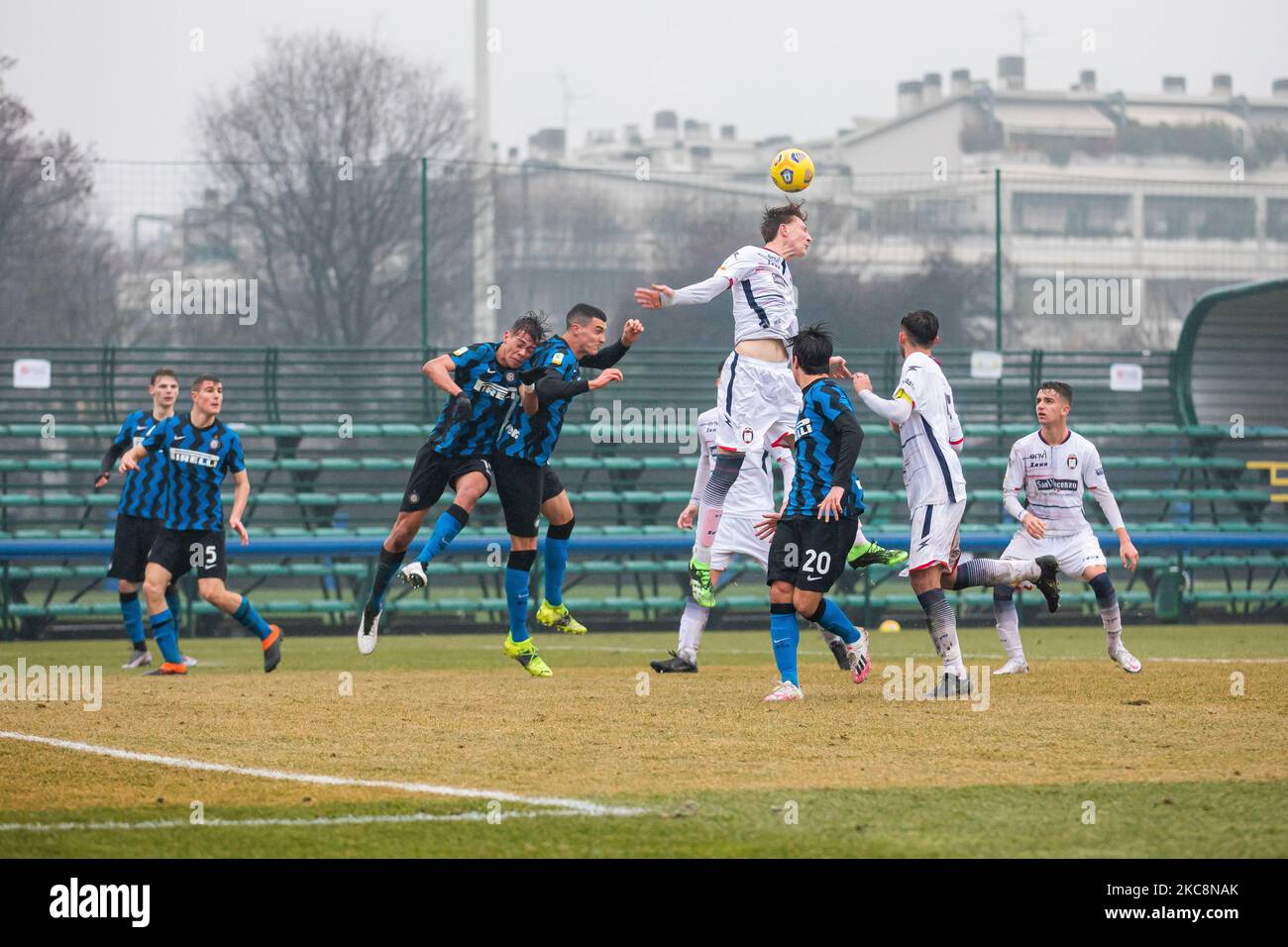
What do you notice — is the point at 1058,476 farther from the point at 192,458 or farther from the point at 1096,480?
the point at 192,458

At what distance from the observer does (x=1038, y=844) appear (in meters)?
5.09

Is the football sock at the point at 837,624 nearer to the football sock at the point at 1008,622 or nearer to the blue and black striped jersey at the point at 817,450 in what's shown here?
the blue and black striped jersey at the point at 817,450

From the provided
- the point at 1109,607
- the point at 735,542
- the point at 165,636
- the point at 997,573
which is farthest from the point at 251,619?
the point at 1109,607

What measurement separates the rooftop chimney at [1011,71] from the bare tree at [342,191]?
2777 centimetres

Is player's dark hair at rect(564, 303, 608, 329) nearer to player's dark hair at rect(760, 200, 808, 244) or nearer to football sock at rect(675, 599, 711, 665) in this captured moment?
player's dark hair at rect(760, 200, 808, 244)

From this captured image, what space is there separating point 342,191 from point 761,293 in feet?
51.2

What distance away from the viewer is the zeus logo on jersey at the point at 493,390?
34.9ft

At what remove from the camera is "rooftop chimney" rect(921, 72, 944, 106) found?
54.1 m

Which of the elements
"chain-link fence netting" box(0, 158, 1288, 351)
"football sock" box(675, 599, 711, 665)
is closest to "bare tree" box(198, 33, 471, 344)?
"chain-link fence netting" box(0, 158, 1288, 351)

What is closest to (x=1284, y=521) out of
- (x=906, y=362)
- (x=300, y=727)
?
(x=906, y=362)

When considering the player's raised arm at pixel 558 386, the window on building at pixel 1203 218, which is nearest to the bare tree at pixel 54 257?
the player's raised arm at pixel 558 386

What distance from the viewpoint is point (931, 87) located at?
54.8 m

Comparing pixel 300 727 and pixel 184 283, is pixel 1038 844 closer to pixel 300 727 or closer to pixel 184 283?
pixel 300 727

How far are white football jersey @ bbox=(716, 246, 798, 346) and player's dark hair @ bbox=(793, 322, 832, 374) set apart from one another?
1.14 metres
